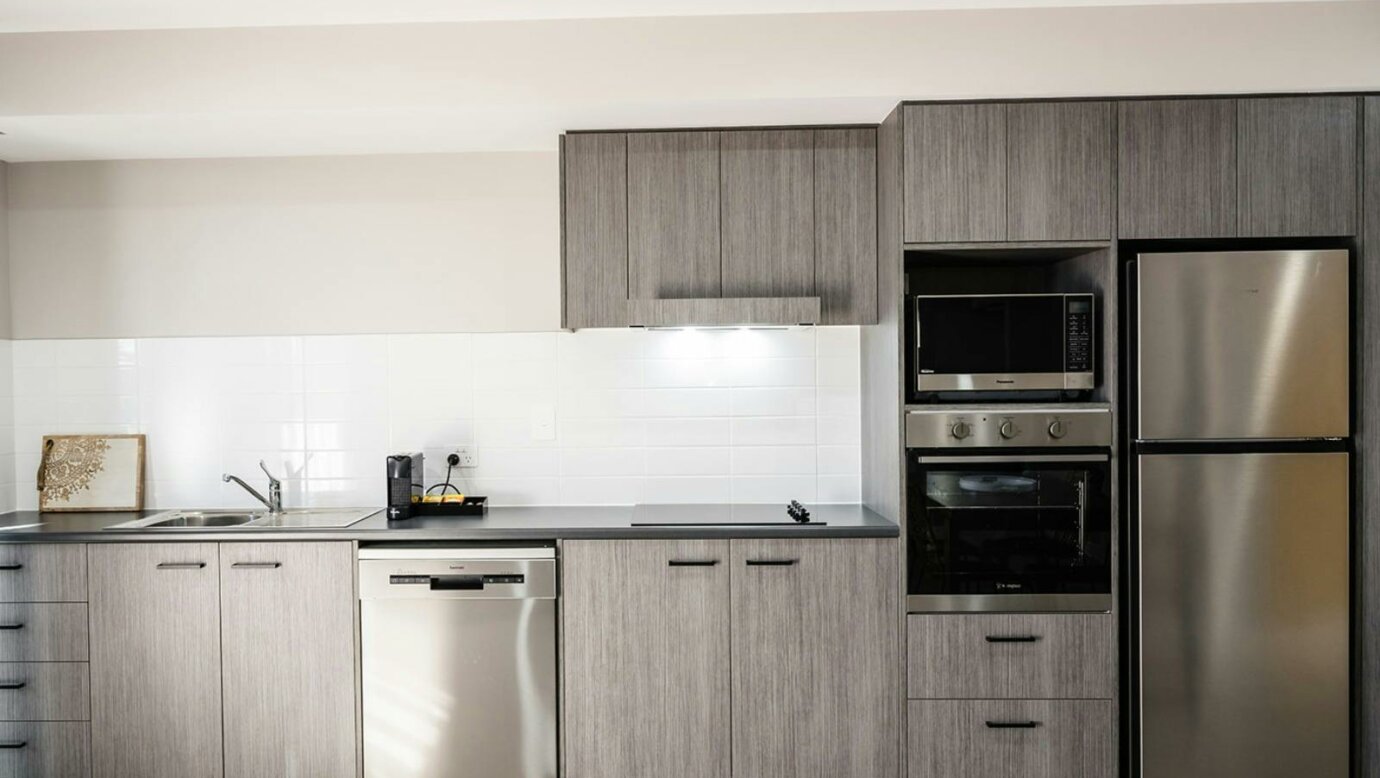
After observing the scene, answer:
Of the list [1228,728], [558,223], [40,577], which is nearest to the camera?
[1228,728]

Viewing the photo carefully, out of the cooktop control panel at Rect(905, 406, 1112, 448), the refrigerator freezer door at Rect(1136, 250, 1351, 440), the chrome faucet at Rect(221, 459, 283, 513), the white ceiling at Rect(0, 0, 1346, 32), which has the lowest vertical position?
the chrome faucet at Rect(221, 459, 283, 513)

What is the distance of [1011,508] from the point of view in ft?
8.63

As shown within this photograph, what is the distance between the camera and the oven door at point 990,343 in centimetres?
266

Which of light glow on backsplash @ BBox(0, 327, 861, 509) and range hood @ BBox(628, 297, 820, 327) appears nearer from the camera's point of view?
range hood @ BBox(628, 297, 820, 327)

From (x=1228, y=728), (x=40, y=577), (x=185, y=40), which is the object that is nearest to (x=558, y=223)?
(x=185, y=40)

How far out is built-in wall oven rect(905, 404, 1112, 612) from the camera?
2.61 meters

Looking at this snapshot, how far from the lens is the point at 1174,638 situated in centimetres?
255

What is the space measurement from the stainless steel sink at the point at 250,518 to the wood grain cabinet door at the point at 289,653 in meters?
0.15

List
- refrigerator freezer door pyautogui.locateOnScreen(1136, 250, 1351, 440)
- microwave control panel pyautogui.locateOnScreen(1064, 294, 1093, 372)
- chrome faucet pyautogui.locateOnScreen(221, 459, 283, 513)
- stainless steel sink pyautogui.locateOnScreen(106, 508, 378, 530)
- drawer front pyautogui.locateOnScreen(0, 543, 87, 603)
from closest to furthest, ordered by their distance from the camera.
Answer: refrigerator freezer door pyautogui.locateOnScreen(1136, 250, 1351, 440) → microwave control panel pyautogui.locateOnScreen(1064, 294, 1093, 372) → drawer front pyautogui.locateOnScreen(0, 543, 87, 603) → stainless steel sink pyautogui.locateOnScreen(106, 508, 378, 530) → chrome faucet pyautogui.locateOnScreen(221, 459, 283, 513)

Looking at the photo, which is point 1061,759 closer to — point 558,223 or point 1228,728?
point 1228,728

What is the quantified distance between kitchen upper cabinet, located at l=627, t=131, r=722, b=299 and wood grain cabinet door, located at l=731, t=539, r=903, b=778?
1003mm

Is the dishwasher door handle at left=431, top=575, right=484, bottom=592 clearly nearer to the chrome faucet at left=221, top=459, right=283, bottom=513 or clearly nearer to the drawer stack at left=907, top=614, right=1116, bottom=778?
the chrome faucet at left=221, top=459, right=283, bottom=513

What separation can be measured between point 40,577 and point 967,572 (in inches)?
125

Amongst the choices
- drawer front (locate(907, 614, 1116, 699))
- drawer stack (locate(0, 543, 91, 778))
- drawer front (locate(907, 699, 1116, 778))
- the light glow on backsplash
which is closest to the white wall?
the light glow on backsplash
